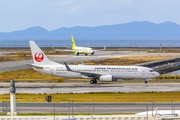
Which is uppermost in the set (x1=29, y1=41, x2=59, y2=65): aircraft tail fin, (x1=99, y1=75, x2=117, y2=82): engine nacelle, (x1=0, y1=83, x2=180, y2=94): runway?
(x1=29, y1=41, x2=59, y2=65): aircraft tail fin

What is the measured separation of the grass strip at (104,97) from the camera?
43.0 metres

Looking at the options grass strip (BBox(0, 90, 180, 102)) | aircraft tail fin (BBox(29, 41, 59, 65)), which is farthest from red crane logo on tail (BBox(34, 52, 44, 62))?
grass strip (BBox(0, 90, 180, 102))

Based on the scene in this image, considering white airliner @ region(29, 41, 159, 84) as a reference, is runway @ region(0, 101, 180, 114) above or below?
below

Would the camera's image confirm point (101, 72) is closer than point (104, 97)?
No

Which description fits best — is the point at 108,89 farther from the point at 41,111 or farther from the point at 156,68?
the point at 156,68

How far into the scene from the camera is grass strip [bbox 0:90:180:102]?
4300 centimetres

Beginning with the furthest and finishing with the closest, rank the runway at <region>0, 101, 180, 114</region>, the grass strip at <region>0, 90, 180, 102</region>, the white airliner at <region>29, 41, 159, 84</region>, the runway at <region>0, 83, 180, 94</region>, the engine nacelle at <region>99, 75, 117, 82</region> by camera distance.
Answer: the white airliner at <region>29, 41, 159, 84</region>, the engine nacelle at <region>99, 75, 117, 82</region>, the runway at <region>0, 83, 180, 94</region>, the grass strip at <region>0, 90, 180, 102</region>, the runway at <region>0, 101, 180, 114</region>

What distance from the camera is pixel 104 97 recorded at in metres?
45.4

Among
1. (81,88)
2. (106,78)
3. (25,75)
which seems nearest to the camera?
(81,88)

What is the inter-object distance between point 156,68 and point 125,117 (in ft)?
216

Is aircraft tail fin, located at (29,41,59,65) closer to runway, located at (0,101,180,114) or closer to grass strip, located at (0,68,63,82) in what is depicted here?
grass strip, located at (0,68,63,82)

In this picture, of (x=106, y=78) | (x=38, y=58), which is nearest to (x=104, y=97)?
(x=106, y=78)

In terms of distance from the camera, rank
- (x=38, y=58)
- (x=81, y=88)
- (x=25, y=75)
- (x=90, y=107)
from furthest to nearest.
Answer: (x=25, y=75), (x=38, y=58), (x=81, y=88), (x=90, y=107)

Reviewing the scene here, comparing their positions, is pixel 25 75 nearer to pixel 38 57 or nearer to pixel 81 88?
pixel 38 57
